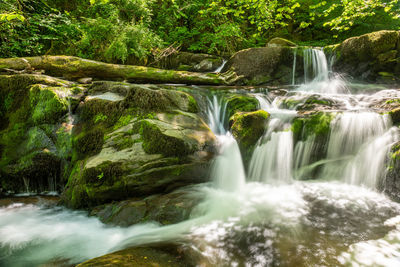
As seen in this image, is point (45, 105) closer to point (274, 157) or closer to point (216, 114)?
point (216, 114)

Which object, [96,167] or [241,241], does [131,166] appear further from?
[241,241]

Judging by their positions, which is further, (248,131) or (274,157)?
(248,131)

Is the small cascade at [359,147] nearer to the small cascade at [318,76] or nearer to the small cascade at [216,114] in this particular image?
the small cascade at [216,114]

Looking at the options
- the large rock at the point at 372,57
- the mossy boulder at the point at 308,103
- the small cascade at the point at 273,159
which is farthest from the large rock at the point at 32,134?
the large rock at the point at 372,57

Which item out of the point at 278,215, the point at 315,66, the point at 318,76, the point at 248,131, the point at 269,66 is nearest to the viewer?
the point at 278,215

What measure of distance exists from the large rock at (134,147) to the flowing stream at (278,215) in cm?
44

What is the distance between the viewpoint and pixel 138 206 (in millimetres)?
3273

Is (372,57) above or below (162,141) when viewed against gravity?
above

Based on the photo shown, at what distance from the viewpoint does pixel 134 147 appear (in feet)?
12.6

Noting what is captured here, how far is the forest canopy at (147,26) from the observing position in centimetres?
616

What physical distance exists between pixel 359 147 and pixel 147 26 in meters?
10.2

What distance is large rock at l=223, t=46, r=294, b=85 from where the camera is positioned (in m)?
8.79

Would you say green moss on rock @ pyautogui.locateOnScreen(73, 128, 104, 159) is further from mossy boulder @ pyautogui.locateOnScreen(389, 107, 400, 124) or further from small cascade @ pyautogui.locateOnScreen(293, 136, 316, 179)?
mossy boulder @ pyautogui.locateOnScreen(389, 107, 400, 124)

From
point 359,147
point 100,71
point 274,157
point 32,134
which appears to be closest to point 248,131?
point 274,157
